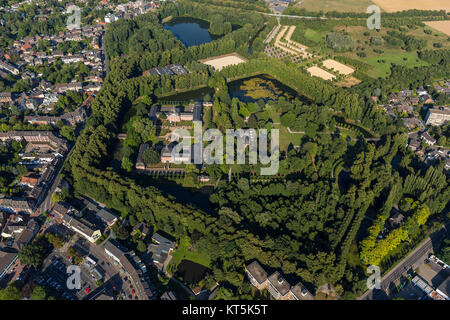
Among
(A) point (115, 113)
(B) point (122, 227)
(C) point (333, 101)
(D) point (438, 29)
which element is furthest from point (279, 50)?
(B) point (122, 227)

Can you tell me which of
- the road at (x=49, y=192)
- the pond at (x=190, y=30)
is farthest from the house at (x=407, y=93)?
the road at (x=49, y=192)

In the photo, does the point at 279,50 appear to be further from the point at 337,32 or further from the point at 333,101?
the point at 333,101

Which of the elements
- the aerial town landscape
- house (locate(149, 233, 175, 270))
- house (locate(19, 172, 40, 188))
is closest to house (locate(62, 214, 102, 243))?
the aerial town landscape

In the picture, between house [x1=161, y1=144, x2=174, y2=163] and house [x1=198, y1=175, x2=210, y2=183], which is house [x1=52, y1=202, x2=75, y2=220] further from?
house [x1=198, y1=175, x2=210, y2=183]

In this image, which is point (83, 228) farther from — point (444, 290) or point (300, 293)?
point (444, 290)

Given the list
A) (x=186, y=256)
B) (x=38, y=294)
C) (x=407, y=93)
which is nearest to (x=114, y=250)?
(x=38, y=294)

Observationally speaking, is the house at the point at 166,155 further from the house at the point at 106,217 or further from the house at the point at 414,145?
the house at the point at 414,145
